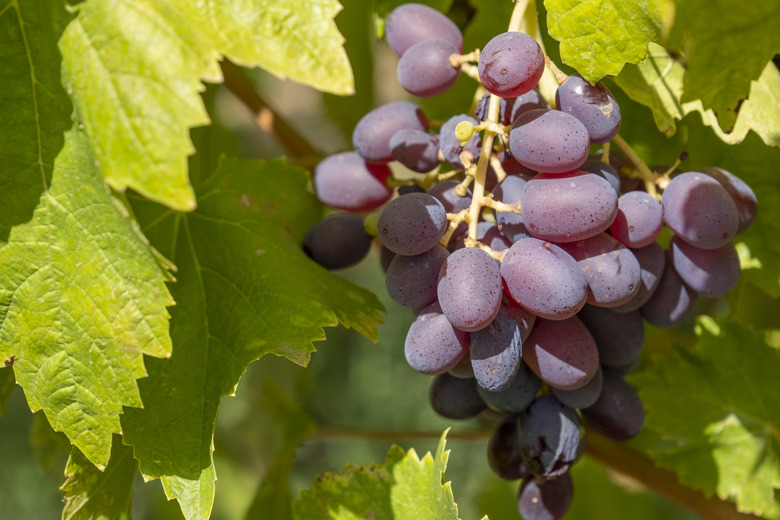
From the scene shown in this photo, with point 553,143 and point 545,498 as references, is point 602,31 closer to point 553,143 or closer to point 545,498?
point 553,143

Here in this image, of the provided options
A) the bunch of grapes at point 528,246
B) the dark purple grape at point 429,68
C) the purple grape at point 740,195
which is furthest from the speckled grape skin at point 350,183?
the purple grape at point 740,195

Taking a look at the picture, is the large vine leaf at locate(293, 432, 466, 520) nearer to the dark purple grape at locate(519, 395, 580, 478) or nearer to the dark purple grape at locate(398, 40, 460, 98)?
the dark purple grape at locate(519, 395, 580, 478)

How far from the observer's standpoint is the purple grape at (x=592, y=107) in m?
0.64

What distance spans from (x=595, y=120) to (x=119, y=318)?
46cm

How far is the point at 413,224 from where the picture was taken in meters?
0.63

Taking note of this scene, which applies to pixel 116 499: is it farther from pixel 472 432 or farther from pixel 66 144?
pixel 472 432

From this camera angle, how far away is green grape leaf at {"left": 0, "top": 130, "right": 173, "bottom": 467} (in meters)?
0.63

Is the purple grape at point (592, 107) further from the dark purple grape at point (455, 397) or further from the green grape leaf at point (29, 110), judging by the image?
the green grape leaf at point (29, 110)

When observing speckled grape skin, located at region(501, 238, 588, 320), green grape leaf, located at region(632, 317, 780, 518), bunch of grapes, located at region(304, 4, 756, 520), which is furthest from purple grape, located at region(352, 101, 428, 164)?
green grape leaf, located at region(632, 317, 780, 518)

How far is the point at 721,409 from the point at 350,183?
0.59 m

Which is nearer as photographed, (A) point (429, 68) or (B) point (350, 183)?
(A) point (429, 68)

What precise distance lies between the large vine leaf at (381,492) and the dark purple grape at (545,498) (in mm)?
112

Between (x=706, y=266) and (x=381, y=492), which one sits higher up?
(x=706, y=266)

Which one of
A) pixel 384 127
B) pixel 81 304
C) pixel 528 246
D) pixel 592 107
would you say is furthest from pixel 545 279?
pixel 81 304
